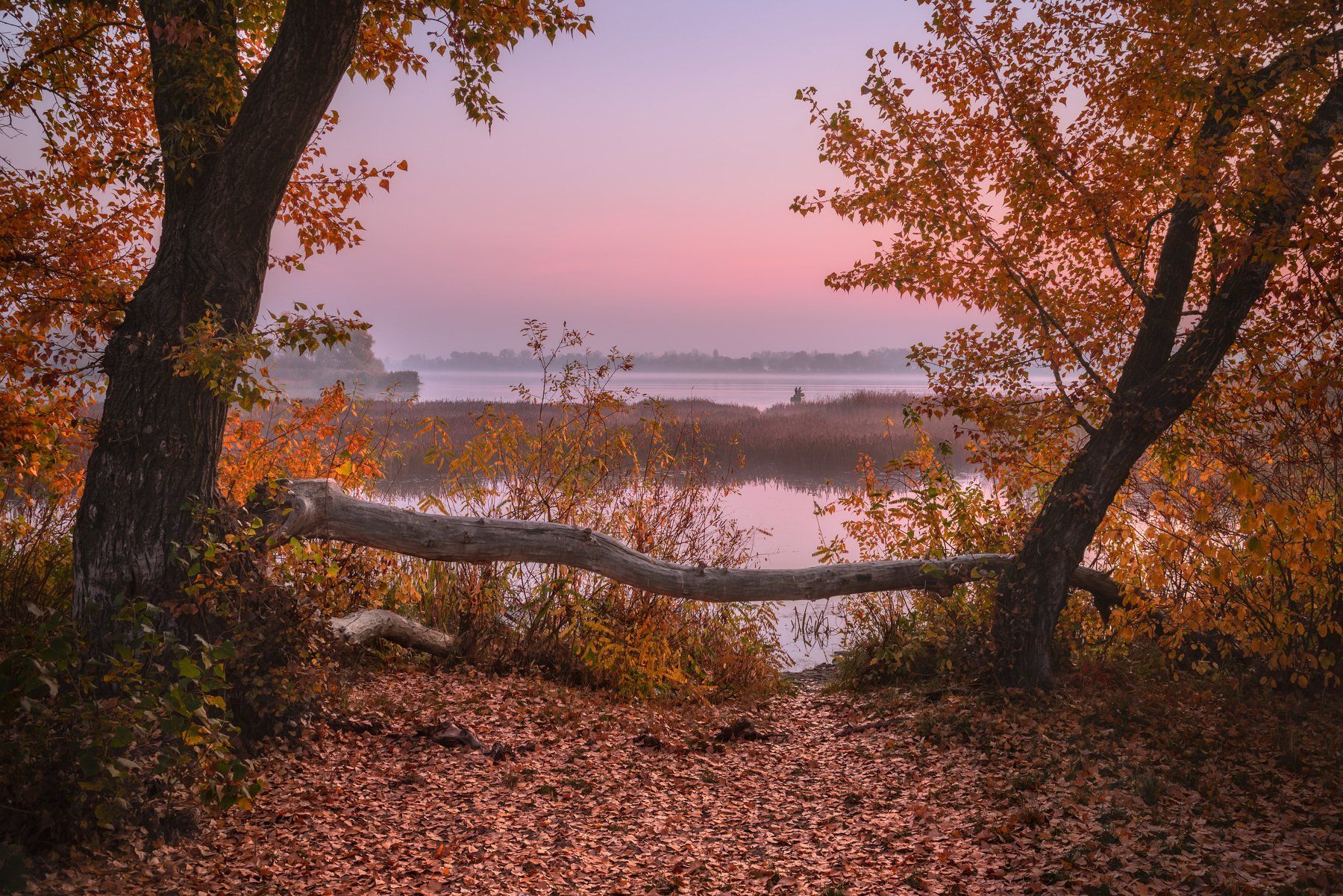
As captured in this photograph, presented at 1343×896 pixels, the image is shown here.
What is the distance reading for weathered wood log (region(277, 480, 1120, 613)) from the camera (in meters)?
5.36

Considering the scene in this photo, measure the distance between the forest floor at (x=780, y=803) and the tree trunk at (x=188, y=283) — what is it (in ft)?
4.46

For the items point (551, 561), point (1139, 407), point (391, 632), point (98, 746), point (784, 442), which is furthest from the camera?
point (784, 442)

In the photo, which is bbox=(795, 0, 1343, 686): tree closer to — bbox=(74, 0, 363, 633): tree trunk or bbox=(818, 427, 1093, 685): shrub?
bbox=(818, 427, 1093, 685): shrub

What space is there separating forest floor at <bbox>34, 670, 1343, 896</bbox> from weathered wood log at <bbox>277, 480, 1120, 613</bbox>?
957 mm

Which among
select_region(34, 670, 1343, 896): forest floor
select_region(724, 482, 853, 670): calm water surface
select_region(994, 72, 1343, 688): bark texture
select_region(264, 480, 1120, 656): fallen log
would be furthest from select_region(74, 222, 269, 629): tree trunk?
select_region(994, 72, 1343, 688): bark texture

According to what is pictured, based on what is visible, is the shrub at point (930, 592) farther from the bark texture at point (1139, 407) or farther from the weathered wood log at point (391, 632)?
the weathered wood log at point (391, 632)

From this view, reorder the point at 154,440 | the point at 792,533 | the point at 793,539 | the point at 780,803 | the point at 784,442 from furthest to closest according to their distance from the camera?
the point at 784,442 → the point at 792,533 → the point at 793,539 → the point at 780,803 → the point at 154,440

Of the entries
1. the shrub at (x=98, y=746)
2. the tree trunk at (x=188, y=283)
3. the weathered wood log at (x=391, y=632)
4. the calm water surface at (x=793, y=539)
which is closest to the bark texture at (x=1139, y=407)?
the calm water surface at (x=793, y=539)

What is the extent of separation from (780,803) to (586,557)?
7.26ft

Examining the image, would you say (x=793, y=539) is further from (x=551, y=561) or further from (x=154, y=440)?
(x=154, y=440)

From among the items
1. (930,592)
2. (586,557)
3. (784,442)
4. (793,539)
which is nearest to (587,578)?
(586,557)

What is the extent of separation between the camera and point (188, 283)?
445 centimetres

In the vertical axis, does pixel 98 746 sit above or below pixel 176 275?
below

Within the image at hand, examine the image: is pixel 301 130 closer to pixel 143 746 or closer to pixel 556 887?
pixel 143 746
